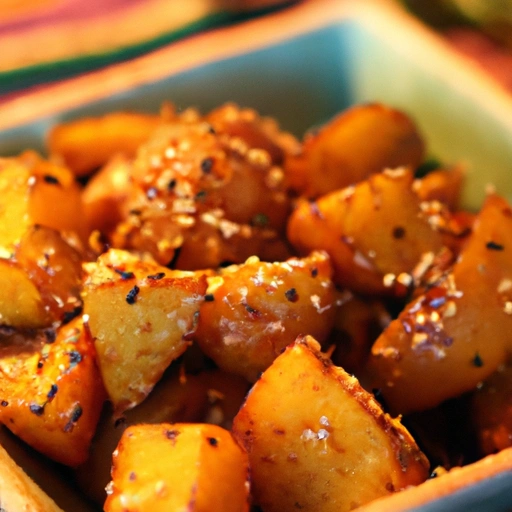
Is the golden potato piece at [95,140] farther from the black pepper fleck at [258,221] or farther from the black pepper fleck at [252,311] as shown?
the black pepper fleck at [252,311]

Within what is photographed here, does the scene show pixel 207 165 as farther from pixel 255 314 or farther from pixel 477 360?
pixel 477 360

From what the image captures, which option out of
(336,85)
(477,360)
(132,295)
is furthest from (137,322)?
(336,85)

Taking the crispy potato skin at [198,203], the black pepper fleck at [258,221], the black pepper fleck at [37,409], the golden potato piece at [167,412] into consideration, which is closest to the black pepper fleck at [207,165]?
the crispy potato skin at [198,203]

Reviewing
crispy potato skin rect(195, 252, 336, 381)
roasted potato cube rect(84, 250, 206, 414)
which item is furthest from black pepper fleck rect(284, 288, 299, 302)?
roasted potato cube rect(84, 250, 206, 414)

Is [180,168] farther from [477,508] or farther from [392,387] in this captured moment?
[477,508]

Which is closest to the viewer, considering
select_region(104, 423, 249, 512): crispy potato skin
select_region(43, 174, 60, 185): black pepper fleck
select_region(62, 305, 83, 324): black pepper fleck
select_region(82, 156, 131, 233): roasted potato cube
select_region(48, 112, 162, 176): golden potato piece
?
select_region(104, 423, 249, 512): crispy potato skin

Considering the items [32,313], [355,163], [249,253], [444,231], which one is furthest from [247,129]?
[32,313]

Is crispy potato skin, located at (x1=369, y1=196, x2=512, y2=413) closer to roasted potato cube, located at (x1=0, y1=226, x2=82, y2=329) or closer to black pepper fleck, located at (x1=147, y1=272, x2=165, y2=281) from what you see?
black pepper fleck, located at (x1=147, y1=272, x2=165, y2=281)
